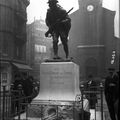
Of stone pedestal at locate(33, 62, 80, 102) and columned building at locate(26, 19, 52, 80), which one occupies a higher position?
columned building at locate(26, 19, 52, 80)

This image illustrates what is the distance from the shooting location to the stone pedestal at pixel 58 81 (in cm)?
898

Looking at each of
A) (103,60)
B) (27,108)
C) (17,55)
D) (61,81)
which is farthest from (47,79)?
(103,60)

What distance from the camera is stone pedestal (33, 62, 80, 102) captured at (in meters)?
8.98

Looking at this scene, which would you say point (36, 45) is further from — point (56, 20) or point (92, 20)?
point (92, 20)

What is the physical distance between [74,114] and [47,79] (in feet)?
5.08

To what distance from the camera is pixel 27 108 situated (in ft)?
28.8

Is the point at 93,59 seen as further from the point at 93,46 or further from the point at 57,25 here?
the point at 57,25

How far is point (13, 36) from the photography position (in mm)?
27594

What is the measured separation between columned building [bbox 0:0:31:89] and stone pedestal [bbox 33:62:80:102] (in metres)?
15.5

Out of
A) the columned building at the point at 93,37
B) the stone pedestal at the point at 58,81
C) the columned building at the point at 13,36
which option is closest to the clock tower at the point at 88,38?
the columned building at the point at 93,37

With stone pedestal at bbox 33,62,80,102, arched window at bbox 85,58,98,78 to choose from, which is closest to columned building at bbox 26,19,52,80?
stone pedestal at bbox 33,62,80,102

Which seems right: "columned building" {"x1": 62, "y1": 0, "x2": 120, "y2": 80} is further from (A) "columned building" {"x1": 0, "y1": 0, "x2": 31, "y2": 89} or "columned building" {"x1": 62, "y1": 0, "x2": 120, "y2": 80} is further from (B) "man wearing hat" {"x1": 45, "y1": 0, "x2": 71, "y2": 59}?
(B) "man wearing hat" {"x1": 45, "y1": 0, "x2": 71, "y2": 59}

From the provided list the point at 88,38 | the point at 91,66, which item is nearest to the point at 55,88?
the point at 91,66

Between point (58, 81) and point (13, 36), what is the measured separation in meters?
19.2
